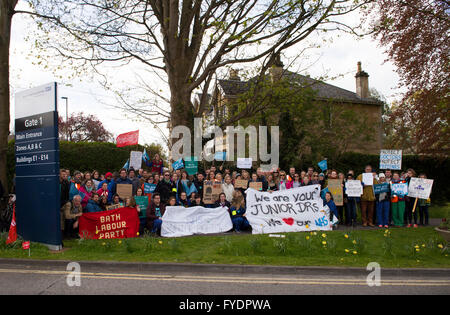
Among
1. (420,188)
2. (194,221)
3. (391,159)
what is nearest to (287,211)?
(194,221)

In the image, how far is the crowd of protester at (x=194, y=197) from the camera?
428 inches

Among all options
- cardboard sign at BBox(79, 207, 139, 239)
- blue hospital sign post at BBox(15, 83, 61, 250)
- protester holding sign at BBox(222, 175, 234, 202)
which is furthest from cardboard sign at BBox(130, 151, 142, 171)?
blue hospital sign post at BBox(15, 83, 61, 250)

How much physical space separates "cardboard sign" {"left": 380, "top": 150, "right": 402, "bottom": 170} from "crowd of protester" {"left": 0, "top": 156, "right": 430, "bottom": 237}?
1055 mm

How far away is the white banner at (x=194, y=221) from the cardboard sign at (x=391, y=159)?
7137 millimetres

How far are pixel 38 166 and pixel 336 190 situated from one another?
30.8 ft

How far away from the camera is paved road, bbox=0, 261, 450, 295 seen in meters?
6.11

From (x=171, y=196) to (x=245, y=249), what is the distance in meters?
3.89

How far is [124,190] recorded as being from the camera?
12039mm

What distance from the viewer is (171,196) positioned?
11.7 metres

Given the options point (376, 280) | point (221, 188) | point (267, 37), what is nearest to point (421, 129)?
point (267, 37)

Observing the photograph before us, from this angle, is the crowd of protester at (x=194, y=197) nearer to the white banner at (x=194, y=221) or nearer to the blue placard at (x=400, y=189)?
the blue placard at (x=400, y=189)

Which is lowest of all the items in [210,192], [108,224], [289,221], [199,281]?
[199,281]

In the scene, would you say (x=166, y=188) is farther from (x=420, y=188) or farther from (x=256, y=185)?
(x=420, y=188)

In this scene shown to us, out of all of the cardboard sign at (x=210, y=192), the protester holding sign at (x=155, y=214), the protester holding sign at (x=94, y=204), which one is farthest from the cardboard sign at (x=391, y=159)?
the protester holding sign at (x=94, y=204)
